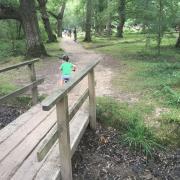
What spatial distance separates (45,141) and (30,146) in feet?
3.66

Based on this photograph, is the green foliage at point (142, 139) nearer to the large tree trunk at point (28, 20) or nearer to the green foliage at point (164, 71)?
the green foliage at point (164, 71)

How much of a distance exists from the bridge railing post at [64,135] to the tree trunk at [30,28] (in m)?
9.55

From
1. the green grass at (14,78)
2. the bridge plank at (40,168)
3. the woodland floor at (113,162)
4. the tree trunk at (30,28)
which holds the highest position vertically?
the tree trunk at (30,28)

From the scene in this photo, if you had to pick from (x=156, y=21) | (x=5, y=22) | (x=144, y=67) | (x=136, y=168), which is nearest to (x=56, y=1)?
(x=5, y=22)

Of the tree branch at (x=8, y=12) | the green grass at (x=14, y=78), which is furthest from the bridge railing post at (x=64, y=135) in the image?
the tree branch at (x=8, y=12)

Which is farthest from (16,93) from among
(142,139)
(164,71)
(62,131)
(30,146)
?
(164,71)

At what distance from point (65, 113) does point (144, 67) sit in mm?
7152

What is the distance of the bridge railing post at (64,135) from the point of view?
2250 millimetres

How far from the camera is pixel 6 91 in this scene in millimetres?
5840

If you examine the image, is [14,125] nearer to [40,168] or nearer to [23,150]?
[23,150]

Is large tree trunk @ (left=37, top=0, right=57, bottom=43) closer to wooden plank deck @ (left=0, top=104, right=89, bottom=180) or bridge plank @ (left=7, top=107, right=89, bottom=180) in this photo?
wooden plank deck @ (left=0, top=104, right=89, bottom=180)

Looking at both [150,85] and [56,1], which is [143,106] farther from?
[56,1]

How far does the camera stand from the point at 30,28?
10.6 metres

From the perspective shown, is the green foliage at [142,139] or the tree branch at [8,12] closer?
the green foliage at [142,139]
